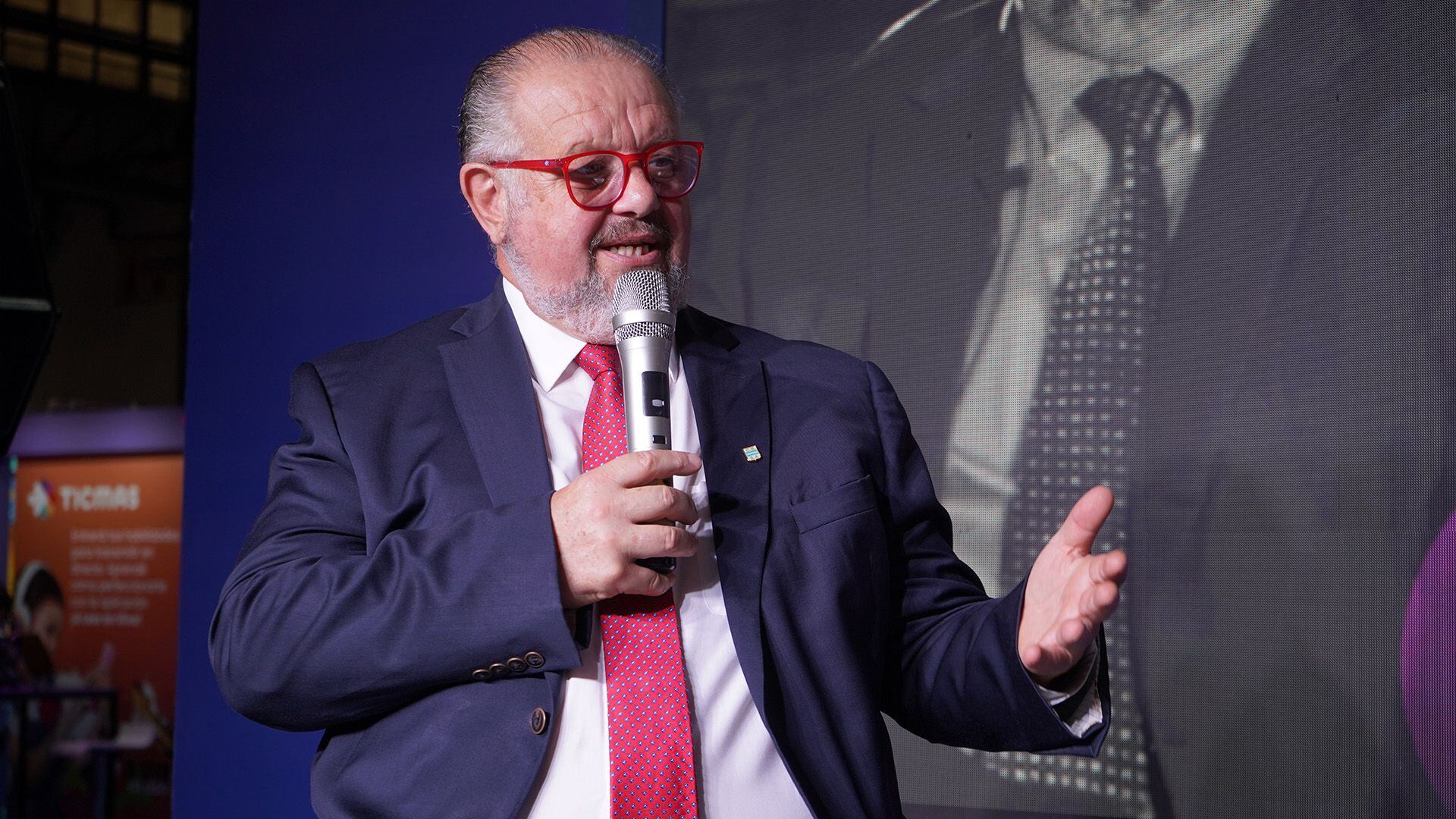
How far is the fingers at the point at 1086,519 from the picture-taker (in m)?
1.27

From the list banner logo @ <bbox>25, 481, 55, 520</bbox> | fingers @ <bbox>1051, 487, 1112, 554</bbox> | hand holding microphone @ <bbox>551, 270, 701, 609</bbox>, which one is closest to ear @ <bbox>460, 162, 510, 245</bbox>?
hand holding microphone @ <bbox>551, 270, 701, 609</bbox>

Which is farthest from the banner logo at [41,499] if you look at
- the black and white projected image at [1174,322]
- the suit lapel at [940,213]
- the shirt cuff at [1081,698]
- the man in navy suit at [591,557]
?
the shirt cuff at [1081,698]

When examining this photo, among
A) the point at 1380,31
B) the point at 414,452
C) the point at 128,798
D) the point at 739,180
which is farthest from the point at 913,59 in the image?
the point at 128,798

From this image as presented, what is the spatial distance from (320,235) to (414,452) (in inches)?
76.4

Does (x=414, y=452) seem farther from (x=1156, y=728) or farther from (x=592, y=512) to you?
(x=1156, y=728)

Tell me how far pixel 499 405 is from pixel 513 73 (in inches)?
17.5

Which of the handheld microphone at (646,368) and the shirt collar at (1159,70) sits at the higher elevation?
the shirt collar at (1159,70)

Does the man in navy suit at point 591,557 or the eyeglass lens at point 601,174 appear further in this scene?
the eyeglass lens at point 601,174

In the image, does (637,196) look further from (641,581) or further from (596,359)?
(641,581)

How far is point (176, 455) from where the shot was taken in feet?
19.5

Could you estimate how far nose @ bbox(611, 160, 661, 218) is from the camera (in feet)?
4.95

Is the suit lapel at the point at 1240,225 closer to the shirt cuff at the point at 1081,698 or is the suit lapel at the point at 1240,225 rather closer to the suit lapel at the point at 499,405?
the shirt cuff at the point at 1081,698

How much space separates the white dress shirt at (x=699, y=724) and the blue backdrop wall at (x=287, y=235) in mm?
1642

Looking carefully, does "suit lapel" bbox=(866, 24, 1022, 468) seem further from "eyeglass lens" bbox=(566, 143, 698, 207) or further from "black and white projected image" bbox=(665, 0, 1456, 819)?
"eyeglass lens" bbox=(566, 143, 698, 207)
